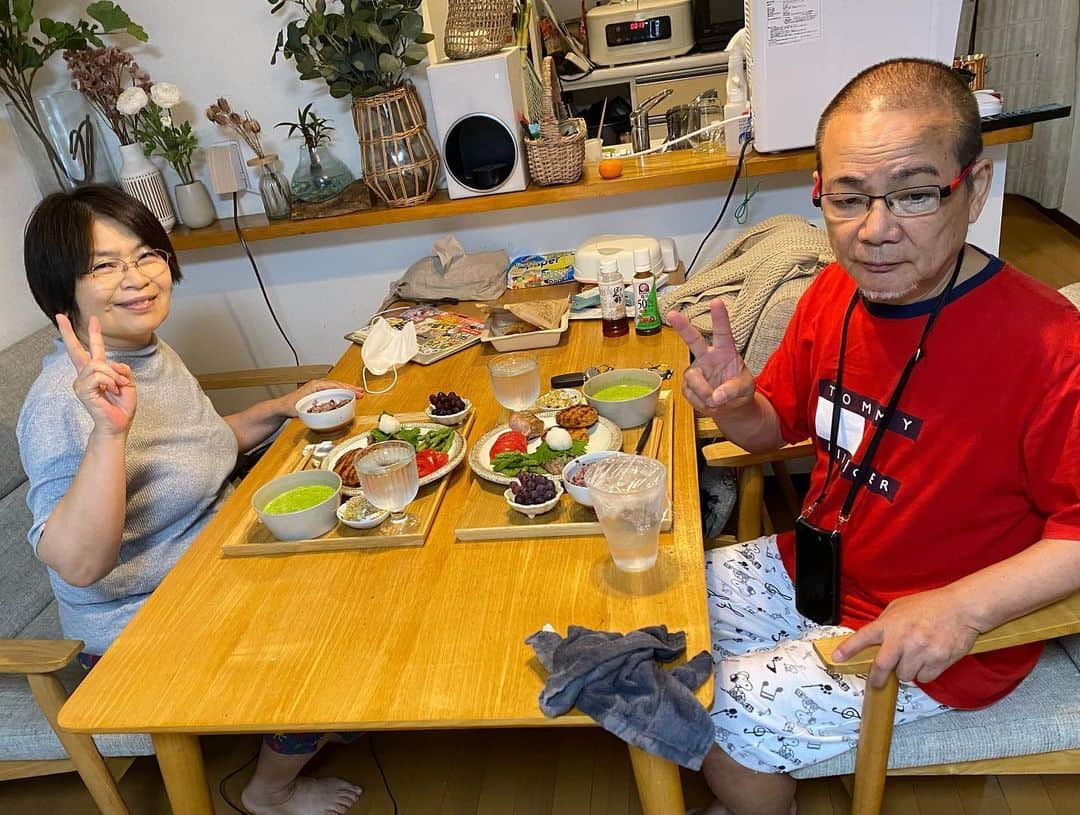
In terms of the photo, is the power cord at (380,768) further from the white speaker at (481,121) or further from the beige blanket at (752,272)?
the white speaker at (481,121)

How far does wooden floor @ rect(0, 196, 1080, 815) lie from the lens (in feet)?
4.98

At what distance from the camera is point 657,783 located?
97 cm

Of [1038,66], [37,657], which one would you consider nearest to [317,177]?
[37,657]

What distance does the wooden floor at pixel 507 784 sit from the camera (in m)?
1.52

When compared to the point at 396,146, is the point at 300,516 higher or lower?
lower

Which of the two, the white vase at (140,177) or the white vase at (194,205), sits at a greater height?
the white vase at (140,177)

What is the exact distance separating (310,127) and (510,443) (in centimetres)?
143

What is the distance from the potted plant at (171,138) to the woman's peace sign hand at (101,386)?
120 cm

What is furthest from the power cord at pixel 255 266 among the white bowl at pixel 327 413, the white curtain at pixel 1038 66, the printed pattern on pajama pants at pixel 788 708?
the white curtain at pixel 1038 66

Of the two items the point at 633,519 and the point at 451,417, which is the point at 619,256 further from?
the point at 633,519

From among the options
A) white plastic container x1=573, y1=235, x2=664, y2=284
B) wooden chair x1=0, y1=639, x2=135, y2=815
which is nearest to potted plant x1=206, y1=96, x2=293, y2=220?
white plastic container x1=573, y1=235, x2=664, y2=284

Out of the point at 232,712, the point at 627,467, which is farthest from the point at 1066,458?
the point at 232,712

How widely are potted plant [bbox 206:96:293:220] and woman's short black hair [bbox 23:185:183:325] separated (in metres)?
0.93

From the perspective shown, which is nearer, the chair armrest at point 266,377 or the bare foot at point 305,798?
the bare foot at point 305,798
